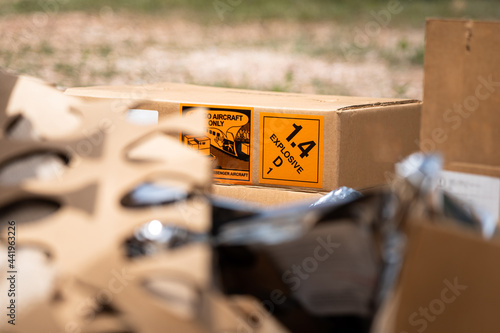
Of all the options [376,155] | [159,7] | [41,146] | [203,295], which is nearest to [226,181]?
[376,155]

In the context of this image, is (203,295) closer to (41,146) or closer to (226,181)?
(41,146)

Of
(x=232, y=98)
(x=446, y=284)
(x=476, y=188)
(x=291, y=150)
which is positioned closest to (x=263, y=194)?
(x=291, y=150)

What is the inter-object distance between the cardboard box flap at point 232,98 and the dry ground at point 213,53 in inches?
111

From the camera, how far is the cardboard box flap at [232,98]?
1456 mm

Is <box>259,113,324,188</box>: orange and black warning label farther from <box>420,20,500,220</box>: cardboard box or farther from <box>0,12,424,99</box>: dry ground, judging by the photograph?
<box>0,12,424,99</box>: dry ground

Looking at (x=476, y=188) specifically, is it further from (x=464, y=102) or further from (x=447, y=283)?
(x=447, y=283)

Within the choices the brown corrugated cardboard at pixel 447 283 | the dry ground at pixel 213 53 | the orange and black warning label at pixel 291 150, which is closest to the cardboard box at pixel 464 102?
the orange and black warning label at pixel 291 150

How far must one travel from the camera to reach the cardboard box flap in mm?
1456

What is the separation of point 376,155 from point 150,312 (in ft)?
3.44

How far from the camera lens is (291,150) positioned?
1.43m

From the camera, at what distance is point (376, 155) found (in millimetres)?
1552

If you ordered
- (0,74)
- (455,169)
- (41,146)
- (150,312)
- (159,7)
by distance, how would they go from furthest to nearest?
1. (159,7)
2. (455,169)
3. (0,74)
4. (41,146)
5. (150,312)

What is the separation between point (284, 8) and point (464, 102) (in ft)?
21.1

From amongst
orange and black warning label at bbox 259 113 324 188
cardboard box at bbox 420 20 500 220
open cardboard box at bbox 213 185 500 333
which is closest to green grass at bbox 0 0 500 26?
cardboard box at bbox 420 20 500 220
